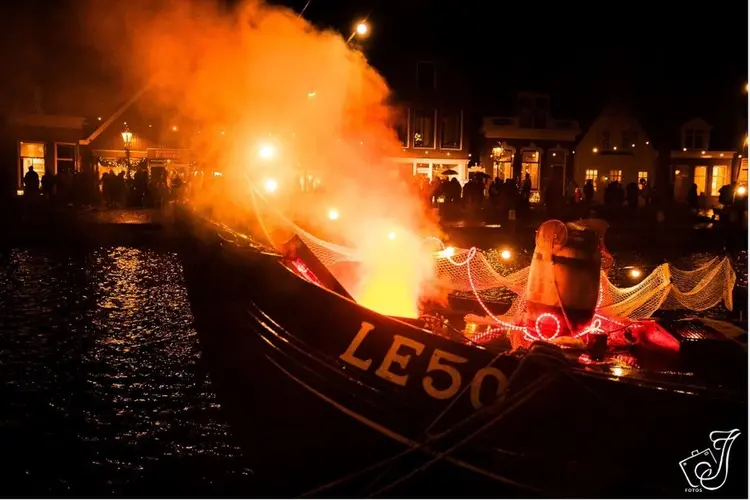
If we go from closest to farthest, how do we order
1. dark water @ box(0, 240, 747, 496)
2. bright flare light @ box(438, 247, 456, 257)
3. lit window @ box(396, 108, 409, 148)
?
dark water @ box(0, 240, 747, 496) → bright flare light @ box(438, 247, 456, 257) → lit window @ box(396, 108, 409, 148)

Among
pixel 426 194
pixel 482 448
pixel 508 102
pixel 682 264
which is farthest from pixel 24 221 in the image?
pixel 508 102

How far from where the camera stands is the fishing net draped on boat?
720 cm

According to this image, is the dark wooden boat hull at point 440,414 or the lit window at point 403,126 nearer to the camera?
the dark wooden boat hull at point 440,414

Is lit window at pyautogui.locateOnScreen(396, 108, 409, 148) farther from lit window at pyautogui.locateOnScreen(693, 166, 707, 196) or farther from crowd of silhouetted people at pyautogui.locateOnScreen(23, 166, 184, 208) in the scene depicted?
lit window at pyautogui.locateOnScreen(693, 166, 707, 196)

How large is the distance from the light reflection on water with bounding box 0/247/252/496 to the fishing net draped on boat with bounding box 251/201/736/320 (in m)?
2.25

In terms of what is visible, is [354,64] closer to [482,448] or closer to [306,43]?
[306,43]

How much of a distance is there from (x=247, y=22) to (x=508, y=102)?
31953mm

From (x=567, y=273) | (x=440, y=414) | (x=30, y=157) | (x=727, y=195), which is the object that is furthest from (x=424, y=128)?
(x=440, y=414)

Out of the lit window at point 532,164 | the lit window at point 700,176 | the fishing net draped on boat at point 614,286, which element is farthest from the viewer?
the lit window at point 700,176

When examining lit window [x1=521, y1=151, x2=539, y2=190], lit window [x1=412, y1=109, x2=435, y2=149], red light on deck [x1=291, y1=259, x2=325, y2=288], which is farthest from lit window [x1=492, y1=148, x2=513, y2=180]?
red light on deck [x1=291, y1=259, x2=325, y2=288]

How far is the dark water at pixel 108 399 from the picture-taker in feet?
17.1

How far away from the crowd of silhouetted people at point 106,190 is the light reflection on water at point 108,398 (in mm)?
16980

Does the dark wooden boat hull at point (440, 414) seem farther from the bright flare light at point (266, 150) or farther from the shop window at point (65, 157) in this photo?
the shop window at point (65, 157)

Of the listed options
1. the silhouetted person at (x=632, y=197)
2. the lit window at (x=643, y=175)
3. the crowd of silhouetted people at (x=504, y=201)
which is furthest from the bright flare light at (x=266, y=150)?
the lit window at (x=643, y=175)
